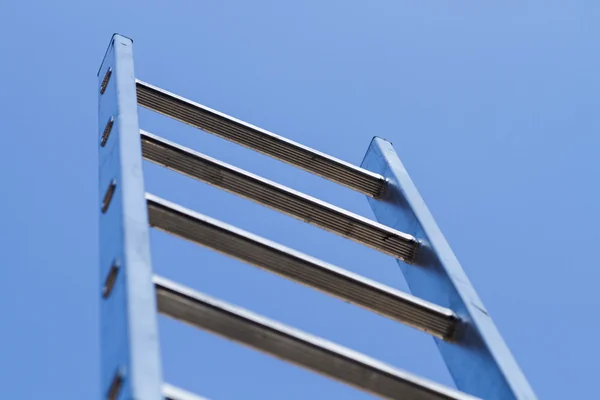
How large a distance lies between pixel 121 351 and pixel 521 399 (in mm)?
1065

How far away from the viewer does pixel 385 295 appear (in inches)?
113

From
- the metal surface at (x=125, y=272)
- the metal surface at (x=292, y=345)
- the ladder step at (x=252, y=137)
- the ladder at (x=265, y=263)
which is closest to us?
the metal surface at (x=125, y=272)

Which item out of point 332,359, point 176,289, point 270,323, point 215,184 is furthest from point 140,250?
point 215,184

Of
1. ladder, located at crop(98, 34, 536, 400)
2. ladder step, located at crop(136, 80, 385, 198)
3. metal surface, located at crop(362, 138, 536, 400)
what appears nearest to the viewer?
ladder, located at crop(98, 34, 536, 400)

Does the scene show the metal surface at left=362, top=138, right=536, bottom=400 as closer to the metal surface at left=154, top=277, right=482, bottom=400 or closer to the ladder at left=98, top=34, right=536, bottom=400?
the ladder at left=98, top=34, right=536, bottom=400

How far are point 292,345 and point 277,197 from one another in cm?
101

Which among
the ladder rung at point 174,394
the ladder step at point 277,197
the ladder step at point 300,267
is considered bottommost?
the ladder rung at point 174,394

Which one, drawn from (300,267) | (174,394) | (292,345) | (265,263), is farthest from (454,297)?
(174,394)

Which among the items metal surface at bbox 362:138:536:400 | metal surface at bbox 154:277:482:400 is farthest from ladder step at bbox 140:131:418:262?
metal surface at bbox 154:277:482:400

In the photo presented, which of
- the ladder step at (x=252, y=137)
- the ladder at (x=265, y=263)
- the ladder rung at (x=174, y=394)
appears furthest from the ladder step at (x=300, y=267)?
the ladder step at (x=252, y=137)

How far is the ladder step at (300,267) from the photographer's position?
268cm

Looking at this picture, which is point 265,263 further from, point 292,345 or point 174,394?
point 174,394

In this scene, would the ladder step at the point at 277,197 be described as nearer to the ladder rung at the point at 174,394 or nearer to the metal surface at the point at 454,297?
the metal surface at the point at 454,297

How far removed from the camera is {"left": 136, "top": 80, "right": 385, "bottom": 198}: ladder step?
3.79 m
